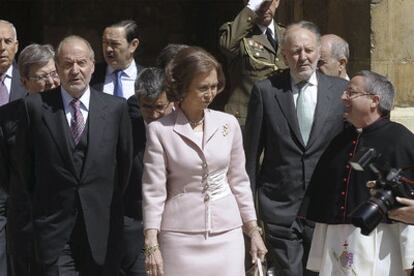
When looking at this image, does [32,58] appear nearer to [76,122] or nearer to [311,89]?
[76,122]

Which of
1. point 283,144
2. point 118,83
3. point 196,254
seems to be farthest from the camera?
point 118,83

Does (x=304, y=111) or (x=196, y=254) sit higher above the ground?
(x=304, y=111)

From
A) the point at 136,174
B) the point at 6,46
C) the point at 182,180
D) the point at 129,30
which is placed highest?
the point at 129,30

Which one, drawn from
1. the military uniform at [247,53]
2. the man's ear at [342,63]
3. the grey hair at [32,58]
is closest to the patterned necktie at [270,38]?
the military uniform at [247,53]

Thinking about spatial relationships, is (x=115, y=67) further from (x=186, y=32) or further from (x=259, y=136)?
(x=186, y=32)

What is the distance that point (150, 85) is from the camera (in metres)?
8.28

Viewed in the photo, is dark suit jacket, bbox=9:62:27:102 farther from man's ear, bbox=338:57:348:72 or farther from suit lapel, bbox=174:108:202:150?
suit lapel, bbox=174:108:202:150

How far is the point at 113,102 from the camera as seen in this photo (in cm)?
770

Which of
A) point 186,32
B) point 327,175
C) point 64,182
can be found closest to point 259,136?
point 327,175

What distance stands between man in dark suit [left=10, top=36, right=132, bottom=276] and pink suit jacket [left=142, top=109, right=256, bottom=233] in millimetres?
734

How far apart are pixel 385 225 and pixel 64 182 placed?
1827mm

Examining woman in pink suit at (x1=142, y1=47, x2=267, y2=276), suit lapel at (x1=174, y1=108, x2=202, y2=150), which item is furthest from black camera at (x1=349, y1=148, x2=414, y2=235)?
suit lapel at (x1=174, y1=108, x2=202, y2=150)

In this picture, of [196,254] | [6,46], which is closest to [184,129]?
[196,254]

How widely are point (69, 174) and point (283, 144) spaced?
1571mm
